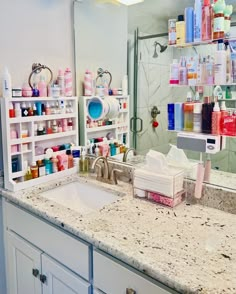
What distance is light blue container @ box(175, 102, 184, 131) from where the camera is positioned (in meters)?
1.42

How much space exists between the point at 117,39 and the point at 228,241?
135 centimetres

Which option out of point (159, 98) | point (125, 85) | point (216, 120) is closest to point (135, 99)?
point (125, 85)

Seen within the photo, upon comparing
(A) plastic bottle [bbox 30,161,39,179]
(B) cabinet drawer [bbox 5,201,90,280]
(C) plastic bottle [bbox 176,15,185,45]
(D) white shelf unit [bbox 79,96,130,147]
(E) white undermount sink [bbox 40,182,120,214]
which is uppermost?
(C) plastic bottle [bbox 176,15,185,45]

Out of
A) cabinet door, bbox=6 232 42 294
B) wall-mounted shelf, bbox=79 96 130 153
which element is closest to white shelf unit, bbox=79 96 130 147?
wall-mounted shelf, bbox=79 96 130 153

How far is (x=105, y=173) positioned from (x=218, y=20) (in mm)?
1015

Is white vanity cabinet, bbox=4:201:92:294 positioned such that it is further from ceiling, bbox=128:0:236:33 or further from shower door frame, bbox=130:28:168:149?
ceiling, bbox=128:0:236:33

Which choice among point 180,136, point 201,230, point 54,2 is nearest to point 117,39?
point 54,2

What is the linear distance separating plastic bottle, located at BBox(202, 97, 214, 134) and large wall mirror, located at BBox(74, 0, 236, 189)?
0.06 m

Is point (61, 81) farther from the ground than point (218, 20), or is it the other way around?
point (218, 20)

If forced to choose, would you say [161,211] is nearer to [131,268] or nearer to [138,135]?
[131,268]

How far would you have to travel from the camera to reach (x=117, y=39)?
182 centimetres

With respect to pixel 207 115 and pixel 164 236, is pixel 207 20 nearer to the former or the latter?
pixel 207 115

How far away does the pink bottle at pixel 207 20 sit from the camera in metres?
1.30

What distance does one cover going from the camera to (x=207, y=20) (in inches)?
51.6
